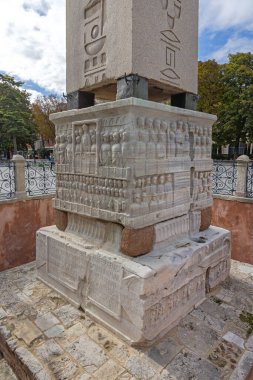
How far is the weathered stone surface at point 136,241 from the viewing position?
274 cm

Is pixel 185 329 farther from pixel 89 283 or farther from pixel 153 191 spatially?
pixel 153 191

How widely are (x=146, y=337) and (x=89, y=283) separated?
3.01 ft

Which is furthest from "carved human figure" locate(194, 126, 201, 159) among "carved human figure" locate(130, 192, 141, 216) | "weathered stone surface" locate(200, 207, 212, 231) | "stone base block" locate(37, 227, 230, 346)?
"carved human figure" locate(130, 192, 141, 216)

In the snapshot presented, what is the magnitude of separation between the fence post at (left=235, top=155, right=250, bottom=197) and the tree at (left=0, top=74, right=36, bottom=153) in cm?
2435

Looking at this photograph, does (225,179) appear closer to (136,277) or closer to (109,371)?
(136,277)

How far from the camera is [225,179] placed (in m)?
7.05

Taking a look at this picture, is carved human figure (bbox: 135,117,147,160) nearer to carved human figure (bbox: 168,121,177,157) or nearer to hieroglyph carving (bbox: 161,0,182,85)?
carved human figure (bbox: 168,121,177,157)

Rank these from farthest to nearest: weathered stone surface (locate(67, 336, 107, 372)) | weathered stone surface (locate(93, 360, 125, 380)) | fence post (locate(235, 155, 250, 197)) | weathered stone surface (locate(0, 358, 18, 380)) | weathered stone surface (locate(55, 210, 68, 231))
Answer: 1. fence post (locate(235, 155, 250, 197))
2. weathered stone surface (locate(55, 210, 68, 231))
3. weathered stone surface (locate(0, 358, 18, 380))
4. weathered stone surface (locate(67, 336, 107, 372))
5. weathered stone surface (locate(93, 360, 125, 380))

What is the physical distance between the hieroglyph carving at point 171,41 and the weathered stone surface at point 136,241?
1.82 metres

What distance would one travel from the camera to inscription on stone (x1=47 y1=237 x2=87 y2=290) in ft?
10.3

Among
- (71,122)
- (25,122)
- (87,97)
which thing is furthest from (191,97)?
(25,122)

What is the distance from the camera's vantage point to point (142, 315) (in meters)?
2.45

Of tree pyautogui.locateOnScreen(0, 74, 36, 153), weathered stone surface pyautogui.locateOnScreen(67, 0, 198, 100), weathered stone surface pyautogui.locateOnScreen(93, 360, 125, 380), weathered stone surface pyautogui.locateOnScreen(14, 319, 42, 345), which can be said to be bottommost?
weathered stone surface pyautogui.locateOnScreen(93, 360, 125, 380)

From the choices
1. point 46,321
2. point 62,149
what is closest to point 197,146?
point 62,149
